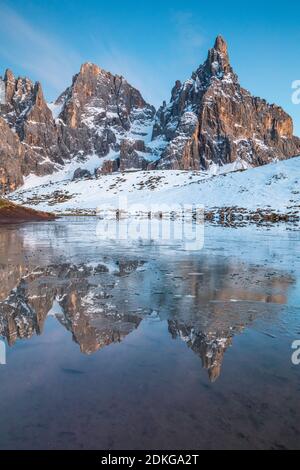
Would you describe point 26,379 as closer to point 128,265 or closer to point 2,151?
point 128,265

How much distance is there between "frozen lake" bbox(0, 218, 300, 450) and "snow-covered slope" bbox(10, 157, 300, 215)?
38.1 metres

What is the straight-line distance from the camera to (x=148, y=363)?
511 centimetres

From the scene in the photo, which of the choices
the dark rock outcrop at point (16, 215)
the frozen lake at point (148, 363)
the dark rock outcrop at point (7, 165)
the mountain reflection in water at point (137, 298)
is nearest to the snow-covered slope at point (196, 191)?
the dark rock outcrop at point (16, 215)

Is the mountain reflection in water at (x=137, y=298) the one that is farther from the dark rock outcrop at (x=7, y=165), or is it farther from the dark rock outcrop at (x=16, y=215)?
the dark rock outcrop at (x=7, y=165)

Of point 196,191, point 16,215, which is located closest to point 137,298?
point 16,215

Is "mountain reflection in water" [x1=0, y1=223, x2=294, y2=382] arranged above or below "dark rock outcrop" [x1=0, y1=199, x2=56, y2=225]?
below

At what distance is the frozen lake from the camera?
3.53 m

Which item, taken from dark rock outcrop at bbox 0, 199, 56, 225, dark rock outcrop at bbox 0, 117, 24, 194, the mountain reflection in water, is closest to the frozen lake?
the mountain reflection in water

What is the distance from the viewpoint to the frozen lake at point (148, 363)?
3527mm

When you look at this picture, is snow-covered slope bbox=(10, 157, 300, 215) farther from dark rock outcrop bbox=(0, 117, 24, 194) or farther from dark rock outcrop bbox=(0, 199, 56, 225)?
dark rock outcrop bbox=(0, 117, 24, 194)

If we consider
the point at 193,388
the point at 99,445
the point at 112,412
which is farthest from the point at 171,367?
the point at 99,445

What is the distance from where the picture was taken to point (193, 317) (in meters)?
7.27

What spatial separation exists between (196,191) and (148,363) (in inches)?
2660
